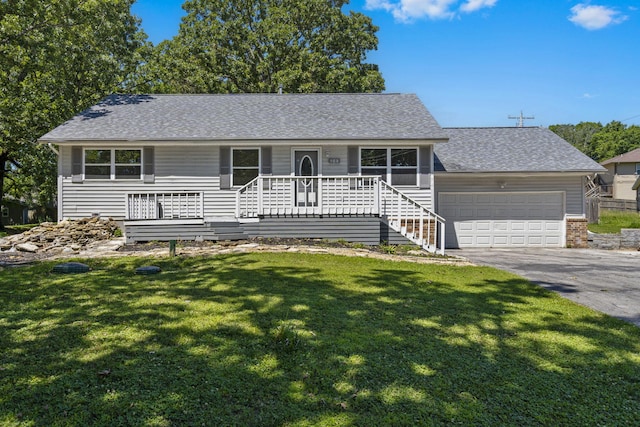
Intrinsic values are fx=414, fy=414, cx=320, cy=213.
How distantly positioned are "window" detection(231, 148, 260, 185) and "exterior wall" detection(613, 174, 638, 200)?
39963 mm

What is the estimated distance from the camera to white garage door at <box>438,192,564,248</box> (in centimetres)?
1486

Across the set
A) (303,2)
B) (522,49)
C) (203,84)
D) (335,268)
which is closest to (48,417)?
(335,268)

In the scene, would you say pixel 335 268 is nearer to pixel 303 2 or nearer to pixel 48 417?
pixel 48 417

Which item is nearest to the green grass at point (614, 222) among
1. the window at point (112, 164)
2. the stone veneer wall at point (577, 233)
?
the stone veneer wall at point (577, 233)

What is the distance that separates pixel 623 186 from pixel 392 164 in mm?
38000

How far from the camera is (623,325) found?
199 inches

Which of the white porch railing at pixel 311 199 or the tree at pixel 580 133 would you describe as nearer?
the white porch railing at pixel 311 199

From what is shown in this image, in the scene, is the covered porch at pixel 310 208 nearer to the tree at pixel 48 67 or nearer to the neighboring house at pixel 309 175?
the neighboring house at pixel 309 175

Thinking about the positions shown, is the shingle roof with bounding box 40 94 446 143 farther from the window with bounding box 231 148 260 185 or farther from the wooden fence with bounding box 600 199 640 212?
the wooden fence with bounding box 600 199 640 212

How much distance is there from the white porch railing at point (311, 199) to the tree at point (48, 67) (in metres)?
10.7

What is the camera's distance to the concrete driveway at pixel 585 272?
6.36 meters

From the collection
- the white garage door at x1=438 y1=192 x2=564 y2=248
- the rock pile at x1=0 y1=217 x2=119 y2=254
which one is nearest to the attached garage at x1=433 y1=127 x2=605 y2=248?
the white garage door at x1=438 y1=192 x2=564 y2=248

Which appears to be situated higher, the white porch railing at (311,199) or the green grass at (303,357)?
the white porch railing at (311,199)

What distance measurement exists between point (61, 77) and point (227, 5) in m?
11.0
